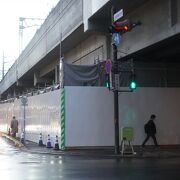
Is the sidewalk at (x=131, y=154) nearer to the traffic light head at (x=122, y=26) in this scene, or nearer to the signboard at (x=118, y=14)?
the traffic light head at (x=122, y=26)

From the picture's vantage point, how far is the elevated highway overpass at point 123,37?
1995cm

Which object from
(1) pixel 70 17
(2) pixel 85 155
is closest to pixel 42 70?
(1) pixel 70 17

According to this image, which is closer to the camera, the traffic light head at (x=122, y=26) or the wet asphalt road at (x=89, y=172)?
the wet asphalt road at (x=89, y=172)

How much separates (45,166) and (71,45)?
1628 centimetres

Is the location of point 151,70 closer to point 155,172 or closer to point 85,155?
point 85,155

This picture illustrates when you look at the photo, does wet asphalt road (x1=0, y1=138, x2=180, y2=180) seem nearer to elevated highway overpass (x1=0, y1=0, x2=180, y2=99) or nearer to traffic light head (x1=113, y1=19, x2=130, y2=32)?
elevated highway overpass (x1=0, y1=0, x2=180, y2=99)

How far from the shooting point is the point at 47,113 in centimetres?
2947

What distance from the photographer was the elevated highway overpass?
20.0 metres

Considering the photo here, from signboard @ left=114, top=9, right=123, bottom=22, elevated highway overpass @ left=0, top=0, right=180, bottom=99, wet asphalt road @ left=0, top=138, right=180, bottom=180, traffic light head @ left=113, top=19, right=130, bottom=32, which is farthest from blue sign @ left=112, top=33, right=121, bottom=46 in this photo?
wet asphalt road @ left=0, top=138, right=180, bottom=180

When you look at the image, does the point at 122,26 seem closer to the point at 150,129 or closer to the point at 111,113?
the point at 111,113

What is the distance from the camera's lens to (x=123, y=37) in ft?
79.9

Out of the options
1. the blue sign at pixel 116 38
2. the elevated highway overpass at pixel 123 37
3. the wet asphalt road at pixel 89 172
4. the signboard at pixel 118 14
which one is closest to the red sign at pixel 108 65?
the blue sign at pixel 116 38

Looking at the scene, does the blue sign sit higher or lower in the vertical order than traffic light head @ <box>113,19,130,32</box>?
lower

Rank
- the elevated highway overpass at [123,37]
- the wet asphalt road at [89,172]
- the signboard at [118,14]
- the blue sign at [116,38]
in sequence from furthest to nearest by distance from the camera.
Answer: the blue sign at [116,38]
the signboard at [118,14]
the elevated highway overpass at [123,37]
the wet asphalt road at [89,172]
